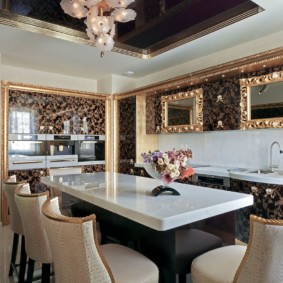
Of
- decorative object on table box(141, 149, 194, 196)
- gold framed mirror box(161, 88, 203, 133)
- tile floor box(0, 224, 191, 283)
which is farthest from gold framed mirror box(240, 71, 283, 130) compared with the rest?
tile floor box(0, 224, 191, 283)

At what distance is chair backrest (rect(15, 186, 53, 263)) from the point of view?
1718mm

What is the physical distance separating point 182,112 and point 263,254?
316 centimetres

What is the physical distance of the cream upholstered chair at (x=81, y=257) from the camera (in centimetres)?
112

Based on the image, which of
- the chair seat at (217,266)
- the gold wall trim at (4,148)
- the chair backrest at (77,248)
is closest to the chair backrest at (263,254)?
the chair seat at (217,266)

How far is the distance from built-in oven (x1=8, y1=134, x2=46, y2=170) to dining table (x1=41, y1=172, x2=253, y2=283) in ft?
7.86

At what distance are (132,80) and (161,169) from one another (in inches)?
159

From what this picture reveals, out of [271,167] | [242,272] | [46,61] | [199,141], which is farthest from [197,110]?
[242,272]

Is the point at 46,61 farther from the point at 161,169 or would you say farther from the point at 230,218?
the point at 230,218

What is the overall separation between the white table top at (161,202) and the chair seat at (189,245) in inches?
7.3

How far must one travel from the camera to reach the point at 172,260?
1481 millimetres

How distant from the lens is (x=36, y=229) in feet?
5.75

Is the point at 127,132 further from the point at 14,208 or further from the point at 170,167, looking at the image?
the point at 170,167

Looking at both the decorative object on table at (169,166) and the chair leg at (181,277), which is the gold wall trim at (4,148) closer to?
the decorative object on table at (169,166)

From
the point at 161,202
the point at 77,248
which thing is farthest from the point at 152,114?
the point at 77,248
